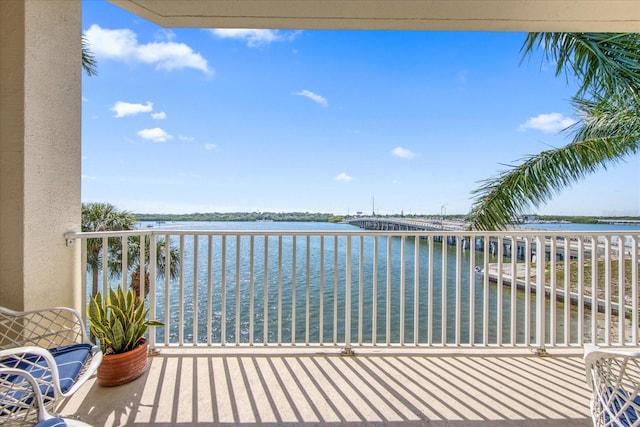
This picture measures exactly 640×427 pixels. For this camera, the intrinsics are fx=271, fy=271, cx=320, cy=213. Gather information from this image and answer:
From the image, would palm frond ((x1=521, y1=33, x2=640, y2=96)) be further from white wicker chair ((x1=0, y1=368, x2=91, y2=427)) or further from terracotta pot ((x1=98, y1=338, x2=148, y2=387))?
terracotta pot ((x1=98, y1=338, x2=148, y2=387))

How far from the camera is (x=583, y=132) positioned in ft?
12.8

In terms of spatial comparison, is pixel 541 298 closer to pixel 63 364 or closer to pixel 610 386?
pixel 610 386

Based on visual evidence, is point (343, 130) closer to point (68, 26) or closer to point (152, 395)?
point (68, 26)

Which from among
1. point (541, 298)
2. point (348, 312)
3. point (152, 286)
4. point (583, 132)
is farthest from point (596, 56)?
point (152, 286)

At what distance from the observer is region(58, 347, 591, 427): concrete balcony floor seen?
5.51 feet

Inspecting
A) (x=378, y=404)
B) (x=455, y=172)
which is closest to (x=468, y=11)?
(x=378, y=404)

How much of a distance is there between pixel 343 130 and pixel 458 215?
312 inches

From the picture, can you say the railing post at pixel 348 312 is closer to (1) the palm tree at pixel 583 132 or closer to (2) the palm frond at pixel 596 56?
(1) the palm tree at pixel 583 132

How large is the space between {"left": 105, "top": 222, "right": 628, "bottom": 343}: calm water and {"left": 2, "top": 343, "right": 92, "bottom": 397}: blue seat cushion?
32.7 inches

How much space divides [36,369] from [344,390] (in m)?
1.78

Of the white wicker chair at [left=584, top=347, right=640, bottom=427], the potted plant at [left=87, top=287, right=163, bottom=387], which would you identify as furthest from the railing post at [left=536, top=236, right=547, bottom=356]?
the potted plant at [left=87, top=287, right=163, bottom=387]

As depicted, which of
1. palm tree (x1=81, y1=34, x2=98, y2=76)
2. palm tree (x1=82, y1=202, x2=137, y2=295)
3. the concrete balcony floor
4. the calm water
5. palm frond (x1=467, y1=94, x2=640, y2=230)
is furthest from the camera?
palm tree (x1=82, y1=202, x2=137, y2=295)

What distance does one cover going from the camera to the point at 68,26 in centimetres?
222

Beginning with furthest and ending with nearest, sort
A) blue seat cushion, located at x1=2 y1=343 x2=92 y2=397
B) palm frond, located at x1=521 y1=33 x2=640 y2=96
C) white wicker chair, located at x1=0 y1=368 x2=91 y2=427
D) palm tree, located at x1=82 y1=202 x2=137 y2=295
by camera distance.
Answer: palm tree, located at x1=82 y1=202 x2=137 y2=295
palm frond, located at x1=521 y1=33 x2=640 y2=96
blue seat cushion, located at x1=2 y1=343 x2=92 y2=397
white wicker chair, located at x1=0 y1=368 x2=91 y2=427
